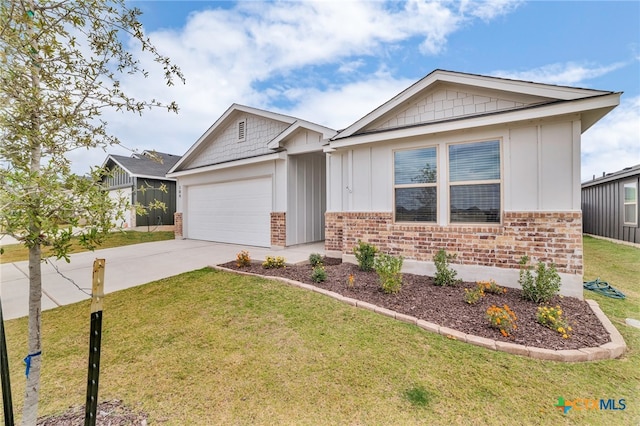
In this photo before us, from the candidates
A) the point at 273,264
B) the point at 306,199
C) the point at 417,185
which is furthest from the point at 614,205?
the point at 273,264

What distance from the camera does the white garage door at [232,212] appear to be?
10383 mm

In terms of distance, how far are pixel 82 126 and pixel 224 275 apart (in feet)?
15.8

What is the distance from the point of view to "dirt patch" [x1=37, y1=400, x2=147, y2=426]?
7.69ft

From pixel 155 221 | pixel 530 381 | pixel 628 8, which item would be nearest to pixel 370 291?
pixel 530 381

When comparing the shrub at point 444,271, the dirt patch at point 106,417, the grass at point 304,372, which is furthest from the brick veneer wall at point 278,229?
the dirt patch at point 106,417

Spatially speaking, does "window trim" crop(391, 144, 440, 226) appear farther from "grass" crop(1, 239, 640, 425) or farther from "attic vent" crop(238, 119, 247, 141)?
"attic vent" crop(238, 119, 247, 141)

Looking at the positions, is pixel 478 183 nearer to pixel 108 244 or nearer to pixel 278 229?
pixel 278 229

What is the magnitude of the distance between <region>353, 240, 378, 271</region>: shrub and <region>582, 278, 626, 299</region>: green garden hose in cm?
440

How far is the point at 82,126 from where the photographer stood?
2201 millimetres

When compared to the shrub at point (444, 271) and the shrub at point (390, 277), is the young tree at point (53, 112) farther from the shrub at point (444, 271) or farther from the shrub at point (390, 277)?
the shrub at point (444, 271)

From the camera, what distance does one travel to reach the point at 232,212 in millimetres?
11438

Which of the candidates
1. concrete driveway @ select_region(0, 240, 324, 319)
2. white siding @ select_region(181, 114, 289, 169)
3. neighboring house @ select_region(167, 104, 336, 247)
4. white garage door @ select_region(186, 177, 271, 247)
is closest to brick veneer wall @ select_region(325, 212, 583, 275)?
concrete driveway @ select_region(0, 240, 324, 319)

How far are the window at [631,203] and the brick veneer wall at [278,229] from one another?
14.4m
